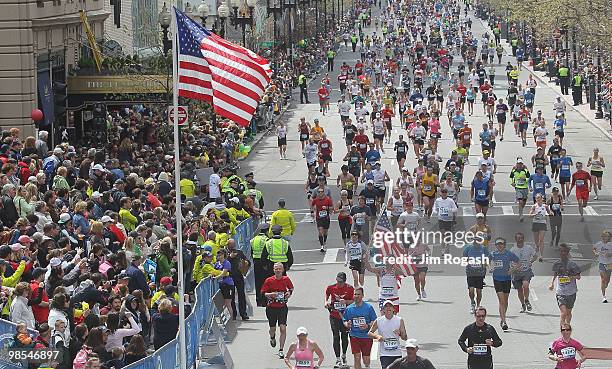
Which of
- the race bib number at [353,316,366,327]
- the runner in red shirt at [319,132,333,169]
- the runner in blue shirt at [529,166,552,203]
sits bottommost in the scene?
the race bib number at [353,316,366,327]

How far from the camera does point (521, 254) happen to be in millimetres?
26500

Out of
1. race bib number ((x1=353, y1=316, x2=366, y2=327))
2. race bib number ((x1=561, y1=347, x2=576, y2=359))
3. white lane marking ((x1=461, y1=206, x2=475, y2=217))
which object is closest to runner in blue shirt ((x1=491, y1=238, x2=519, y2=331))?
race bib number ((x1=353, y1=316, x2=366, y2=327))

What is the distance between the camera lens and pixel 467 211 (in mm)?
37906

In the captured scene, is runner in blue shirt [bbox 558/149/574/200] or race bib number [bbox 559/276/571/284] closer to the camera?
race bib number [bbox 559/276/571/284]

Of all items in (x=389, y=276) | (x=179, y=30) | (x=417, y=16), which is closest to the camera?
(x=179, y=30)

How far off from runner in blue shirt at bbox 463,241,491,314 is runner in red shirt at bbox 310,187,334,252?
23.2ft

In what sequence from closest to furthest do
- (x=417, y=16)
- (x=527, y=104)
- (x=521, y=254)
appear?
(x=521, y=254)
(x=527, y=104)
(x=417, y=16)

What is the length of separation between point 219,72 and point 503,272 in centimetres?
606

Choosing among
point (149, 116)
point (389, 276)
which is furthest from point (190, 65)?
point (149, 116)

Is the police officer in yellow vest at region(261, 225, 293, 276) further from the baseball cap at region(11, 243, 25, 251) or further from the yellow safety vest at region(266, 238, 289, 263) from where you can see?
the baseball cap at region(11, 243, 25, 251)

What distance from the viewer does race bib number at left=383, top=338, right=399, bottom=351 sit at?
2127cm

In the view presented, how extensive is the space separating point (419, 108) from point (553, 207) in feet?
63.7

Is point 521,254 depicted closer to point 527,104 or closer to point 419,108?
point 419,108

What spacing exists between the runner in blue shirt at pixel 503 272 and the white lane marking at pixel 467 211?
11.1m
